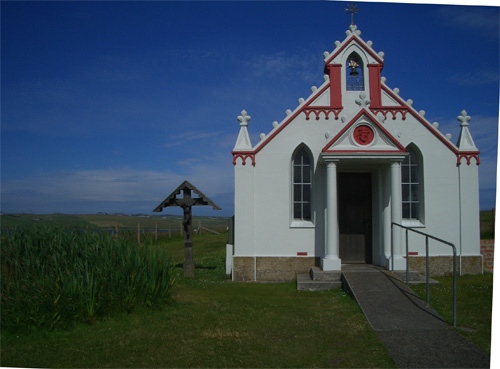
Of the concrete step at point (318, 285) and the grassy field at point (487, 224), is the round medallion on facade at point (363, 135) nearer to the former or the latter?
the concrete step at point (318, 285)

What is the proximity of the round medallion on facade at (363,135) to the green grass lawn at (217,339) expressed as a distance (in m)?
4.02

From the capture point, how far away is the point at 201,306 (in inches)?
332

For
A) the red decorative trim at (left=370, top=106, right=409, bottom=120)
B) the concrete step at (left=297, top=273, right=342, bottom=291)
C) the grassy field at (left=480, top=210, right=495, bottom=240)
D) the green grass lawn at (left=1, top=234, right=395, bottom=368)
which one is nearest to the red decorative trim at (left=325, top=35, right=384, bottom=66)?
the red decorative trim at (left=370, top=106, right=409, bottom=120)

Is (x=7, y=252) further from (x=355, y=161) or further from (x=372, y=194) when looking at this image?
(x=372, y=194)

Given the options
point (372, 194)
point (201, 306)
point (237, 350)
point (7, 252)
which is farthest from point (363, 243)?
point (7, 252)

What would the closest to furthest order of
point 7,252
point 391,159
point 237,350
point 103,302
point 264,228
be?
point 237,350 < point 103,302 < point 7,252 < point 391,159 < point 264,228

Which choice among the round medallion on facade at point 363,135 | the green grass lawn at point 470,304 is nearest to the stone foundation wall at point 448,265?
the green grass lawn at point 470,304

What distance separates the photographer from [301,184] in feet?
38.1

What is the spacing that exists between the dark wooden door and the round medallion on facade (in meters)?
1.39

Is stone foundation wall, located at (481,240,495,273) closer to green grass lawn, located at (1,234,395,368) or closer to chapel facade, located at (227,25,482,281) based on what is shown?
chapel facade, located at (227,25,482,281)

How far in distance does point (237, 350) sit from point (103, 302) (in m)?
2.80

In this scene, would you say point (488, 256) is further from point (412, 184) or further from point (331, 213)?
point (331, 213)

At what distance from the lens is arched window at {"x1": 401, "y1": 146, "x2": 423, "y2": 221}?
1164 centimetres

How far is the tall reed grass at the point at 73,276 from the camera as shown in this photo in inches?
273
